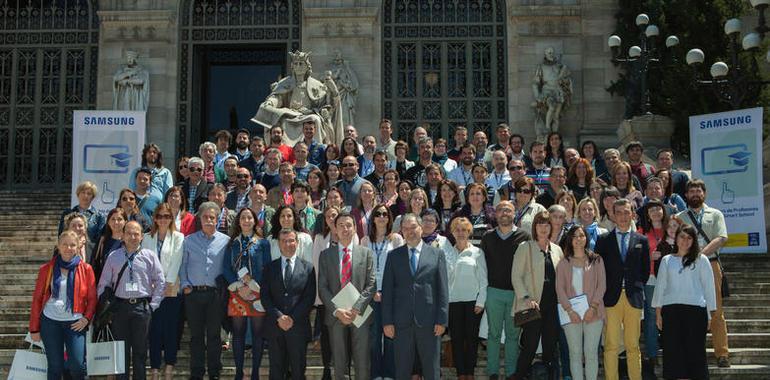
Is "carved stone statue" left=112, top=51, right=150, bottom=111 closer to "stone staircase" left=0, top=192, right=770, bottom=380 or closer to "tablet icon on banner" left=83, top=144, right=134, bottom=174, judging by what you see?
"stone staircase" left=0, top=192, right=770, bottom=380

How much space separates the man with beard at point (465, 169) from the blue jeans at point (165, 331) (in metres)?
4.21

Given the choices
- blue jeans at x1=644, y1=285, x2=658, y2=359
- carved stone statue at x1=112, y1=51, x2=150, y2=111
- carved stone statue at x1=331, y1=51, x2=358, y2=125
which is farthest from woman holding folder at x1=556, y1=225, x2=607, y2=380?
carved stone statue at x1=112, y1=51, x2=150, y2=111

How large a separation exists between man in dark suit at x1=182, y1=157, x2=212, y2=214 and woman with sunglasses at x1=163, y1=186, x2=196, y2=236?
Answer: 2.98 feet

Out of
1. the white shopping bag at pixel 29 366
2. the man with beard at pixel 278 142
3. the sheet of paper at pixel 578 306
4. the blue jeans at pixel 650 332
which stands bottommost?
the white shopping bag at pixel 29 366

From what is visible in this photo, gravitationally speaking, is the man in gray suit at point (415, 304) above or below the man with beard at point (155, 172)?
below

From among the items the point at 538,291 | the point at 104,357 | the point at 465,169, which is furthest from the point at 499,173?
the point at 104,357

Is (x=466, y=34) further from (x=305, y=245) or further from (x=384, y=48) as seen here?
(x=305, y=245)

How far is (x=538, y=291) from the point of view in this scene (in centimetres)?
959

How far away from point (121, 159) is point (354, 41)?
356 inches

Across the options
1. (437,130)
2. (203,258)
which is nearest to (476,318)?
(203,258)

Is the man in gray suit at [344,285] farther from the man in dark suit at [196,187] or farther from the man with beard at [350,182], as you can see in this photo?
the man in dark suit at [196,187]

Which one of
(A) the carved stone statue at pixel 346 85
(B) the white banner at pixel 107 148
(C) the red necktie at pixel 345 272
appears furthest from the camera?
(A) the carved stone statue at pixel 346 85

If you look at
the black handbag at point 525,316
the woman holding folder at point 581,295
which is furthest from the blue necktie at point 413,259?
the woman holding folder at point 581,295

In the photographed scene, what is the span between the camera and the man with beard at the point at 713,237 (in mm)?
10398
